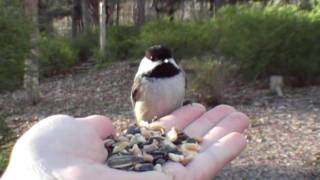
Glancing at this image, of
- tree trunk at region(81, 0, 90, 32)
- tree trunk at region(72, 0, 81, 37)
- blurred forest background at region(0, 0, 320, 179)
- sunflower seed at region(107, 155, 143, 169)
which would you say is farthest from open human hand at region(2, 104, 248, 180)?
tree trunk at region(72, 0, 81, 37)

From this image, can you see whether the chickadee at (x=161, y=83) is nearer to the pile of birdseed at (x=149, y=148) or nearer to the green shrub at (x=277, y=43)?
the pile of birdseed at (x=149, y=148)

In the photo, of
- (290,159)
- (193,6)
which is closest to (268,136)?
(290,159)

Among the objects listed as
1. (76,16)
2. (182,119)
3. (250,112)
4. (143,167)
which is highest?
(143,167)

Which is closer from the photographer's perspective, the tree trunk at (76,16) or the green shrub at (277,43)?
the green shrub at (277,43)

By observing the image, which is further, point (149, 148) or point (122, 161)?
point (149, 148)

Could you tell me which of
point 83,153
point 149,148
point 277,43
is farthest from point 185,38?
point 83,153

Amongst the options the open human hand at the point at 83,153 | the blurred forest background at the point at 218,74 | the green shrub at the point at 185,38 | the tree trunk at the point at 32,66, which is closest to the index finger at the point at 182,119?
the open human hand at the point at 83,153

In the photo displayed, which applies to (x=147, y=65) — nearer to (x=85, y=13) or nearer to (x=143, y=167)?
(x=143, y=167)
